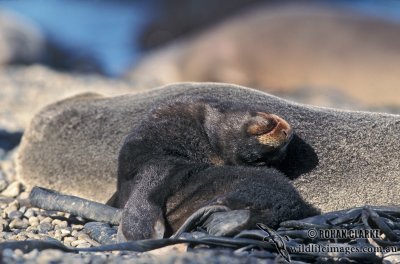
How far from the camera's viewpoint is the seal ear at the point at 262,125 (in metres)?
3.51

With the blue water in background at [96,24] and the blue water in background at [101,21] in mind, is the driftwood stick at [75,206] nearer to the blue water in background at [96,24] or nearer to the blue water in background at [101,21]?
the blue water in background at [96,24]

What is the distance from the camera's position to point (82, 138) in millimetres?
4586

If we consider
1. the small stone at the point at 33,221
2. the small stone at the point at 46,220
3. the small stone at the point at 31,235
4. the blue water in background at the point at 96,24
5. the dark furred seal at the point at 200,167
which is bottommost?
the small stone at the point at 31,235

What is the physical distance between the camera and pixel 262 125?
352 cm

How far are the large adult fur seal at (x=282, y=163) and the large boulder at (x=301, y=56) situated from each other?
579 centimetres

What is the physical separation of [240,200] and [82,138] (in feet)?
4.84

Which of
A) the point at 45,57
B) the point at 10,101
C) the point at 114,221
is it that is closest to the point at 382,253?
the point at 114,221

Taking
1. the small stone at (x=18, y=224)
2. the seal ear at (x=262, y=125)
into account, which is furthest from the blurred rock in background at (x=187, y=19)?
the seal ear at (x=262, y=125)

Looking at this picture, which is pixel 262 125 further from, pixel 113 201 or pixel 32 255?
pixel 32 255

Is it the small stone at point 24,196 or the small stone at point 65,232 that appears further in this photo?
the small stone at point 24,196

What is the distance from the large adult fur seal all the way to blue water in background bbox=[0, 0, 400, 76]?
9213mm

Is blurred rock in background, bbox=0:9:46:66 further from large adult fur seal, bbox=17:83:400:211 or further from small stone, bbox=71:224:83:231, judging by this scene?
small stone, bbox=71:224:83:231

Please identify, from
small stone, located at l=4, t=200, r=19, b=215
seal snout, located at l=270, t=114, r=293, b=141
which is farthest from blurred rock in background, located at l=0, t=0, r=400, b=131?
seal snout, located at l=270, t=114, r=293, b=141

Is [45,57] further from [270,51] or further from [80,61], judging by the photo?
[270,51]
